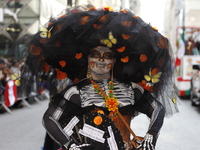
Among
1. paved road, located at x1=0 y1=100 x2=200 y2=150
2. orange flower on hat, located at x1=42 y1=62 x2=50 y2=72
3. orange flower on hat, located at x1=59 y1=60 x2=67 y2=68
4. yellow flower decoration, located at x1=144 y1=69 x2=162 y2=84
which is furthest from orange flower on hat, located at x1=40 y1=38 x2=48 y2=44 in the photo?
paved road, located at x1=0 y1=100 x2=200 y2=150

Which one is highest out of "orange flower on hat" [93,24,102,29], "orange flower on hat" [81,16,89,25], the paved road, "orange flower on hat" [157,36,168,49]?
"orange flower on hat" [81,16,89,25]

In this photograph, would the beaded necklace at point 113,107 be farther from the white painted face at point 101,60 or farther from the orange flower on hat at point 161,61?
the orange flower on hat at point 161,61

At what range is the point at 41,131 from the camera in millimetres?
7770

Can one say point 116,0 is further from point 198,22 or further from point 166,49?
point 198,22

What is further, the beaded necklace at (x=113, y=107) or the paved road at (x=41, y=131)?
the paved road at (x=41, y=131)

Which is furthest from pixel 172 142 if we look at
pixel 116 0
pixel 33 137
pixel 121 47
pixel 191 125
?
pixel 121 47

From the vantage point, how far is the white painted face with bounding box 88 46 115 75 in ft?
10.5

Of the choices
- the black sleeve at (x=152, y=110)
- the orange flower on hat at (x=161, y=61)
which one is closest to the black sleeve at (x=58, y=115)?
the black sleeve at (x=152, y=110)

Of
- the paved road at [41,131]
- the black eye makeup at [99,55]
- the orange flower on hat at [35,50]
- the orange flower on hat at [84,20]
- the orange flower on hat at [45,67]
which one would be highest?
the orange flower on hat at [84,20]

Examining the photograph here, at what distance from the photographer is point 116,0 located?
443 cm

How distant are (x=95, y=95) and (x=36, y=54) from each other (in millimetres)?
668

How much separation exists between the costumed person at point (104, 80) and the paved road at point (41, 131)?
3184 mm

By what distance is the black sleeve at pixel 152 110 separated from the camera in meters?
2.92

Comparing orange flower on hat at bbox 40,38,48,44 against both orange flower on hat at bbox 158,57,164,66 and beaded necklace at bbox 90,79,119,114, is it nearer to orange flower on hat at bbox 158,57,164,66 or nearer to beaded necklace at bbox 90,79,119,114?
beaded necklace at bbox 90,79,119,114
